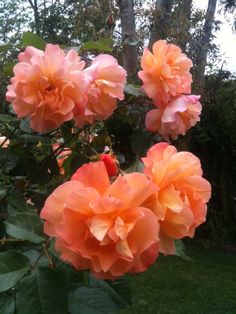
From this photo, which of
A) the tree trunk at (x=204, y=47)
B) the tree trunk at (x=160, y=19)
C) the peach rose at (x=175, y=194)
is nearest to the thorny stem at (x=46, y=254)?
the peach rose at (x=175, y=194)

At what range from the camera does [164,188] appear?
25.9 inches

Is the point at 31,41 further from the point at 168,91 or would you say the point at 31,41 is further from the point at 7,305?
the point at 7,305

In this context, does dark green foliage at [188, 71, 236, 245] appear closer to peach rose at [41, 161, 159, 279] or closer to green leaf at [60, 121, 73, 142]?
green leaf at [60, 121, 73, 142]

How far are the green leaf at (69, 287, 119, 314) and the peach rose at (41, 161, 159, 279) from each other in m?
0.16

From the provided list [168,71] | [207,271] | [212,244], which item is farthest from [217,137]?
[168,71]

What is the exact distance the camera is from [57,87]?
80 centimetres

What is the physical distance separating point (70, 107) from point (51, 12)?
1531 cm

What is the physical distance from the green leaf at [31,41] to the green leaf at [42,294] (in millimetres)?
411

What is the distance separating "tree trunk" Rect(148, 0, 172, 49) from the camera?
8.06 meters

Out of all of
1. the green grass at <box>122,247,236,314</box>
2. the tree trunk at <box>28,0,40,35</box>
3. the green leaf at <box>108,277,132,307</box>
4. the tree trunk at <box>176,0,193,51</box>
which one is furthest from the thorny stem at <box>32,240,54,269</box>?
→ the tree trunk at <box>28,0,40,35</box>

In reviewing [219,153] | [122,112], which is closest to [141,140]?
[122,112]

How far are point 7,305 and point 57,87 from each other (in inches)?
12.0

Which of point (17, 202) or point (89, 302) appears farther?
point (17, 202)

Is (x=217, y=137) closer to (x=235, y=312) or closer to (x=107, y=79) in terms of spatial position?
(x=235, y=312)
